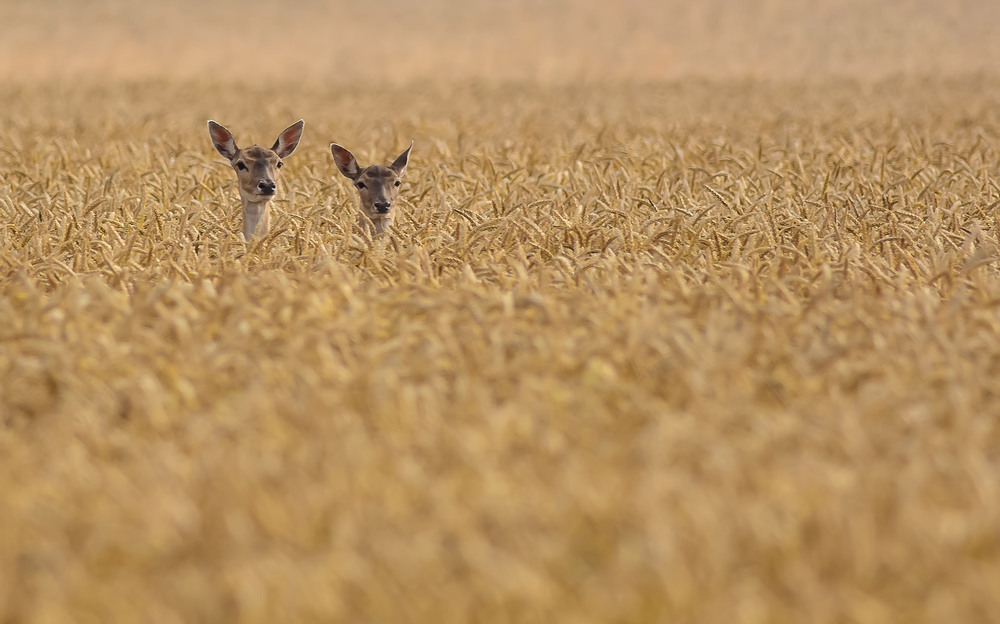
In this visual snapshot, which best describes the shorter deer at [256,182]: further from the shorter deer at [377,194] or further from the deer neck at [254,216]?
the shorter deer at [377,194]

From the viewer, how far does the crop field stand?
3.09 m

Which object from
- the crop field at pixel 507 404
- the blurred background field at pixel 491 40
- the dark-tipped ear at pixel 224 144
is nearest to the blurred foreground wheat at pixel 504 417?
the crop field at pixel 507 404

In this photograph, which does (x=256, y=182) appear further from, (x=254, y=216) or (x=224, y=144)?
(x=224, y=144)

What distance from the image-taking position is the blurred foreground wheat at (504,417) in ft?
10.1

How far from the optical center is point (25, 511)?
11.1 feet

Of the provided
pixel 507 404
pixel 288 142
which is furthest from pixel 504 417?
pixel 288 142

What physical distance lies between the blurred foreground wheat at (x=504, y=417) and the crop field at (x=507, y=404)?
1cm

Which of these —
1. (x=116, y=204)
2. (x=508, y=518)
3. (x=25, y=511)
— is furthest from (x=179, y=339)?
(x=116, y=204)

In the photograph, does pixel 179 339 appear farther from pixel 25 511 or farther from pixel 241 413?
pixel 25 511

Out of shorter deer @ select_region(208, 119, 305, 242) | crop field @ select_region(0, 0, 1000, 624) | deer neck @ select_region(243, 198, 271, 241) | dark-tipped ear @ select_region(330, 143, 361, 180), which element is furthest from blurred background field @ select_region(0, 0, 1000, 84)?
crop field @ select_region(0, 0, 1000, 624)

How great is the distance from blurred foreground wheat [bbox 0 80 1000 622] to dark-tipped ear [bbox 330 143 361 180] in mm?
537

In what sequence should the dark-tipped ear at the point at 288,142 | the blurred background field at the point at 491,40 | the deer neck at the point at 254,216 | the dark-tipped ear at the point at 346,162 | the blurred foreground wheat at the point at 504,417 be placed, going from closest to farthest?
1. the blurred foreground wheat at the point at 504,417
2. the deer neck at the point at 254,216
3. the dark-tipped ear at the point at 346,162
4. the dark-tipped ear at the point at 288,142
5. the blurred background field at the point at 491,40

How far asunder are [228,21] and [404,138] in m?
51.1

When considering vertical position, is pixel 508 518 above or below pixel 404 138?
below
